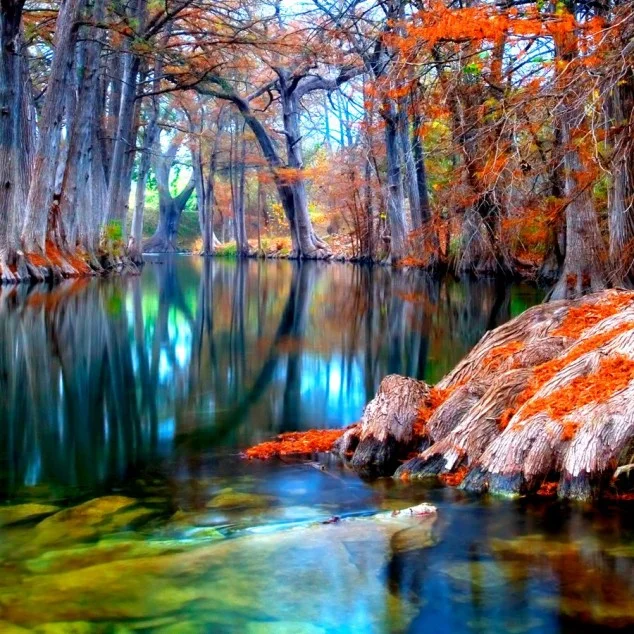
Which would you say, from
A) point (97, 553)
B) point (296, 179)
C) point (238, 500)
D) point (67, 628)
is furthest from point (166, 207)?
point (67, 628)

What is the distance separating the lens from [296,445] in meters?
5.42

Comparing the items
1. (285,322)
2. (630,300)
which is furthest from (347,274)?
(630,300)

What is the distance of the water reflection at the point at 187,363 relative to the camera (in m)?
5.59

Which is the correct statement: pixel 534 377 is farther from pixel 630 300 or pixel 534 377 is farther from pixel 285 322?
pixel 285 322

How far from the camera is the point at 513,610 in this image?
2.82 metres

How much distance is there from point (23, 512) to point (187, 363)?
17.0 feet

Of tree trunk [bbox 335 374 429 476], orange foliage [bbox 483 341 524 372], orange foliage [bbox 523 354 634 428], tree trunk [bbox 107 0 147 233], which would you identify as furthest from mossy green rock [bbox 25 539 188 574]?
tree trunk [bbox 107 0 147 233]

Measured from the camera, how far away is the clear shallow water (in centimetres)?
283

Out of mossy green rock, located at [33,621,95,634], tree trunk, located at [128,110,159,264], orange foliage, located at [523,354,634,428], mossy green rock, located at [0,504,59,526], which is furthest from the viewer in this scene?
tree trunk, located at [128,110,159,264]

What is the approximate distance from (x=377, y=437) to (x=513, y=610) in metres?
2.23

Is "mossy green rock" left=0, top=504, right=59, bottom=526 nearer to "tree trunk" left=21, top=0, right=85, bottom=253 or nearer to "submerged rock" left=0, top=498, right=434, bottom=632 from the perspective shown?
"submerged rock" left=0, top=498, right=434, bottom=632

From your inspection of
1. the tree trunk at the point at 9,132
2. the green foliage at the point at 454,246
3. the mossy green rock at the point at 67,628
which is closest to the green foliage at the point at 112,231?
the tree trunk at the point at 9,132

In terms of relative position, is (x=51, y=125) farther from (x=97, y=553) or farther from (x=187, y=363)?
(x=97, y=553)

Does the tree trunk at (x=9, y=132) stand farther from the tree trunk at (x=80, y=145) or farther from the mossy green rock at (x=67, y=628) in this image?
the mossy green rock at (x=67, y=628)
